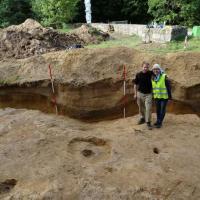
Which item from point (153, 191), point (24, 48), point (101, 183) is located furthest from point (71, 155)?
point (24, 48)

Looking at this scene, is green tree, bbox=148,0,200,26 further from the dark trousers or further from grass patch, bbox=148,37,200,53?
the dark trousers

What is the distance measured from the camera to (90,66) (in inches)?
483

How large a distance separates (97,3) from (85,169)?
36.2 meters

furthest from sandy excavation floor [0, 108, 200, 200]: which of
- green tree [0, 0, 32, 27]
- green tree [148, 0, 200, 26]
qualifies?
green tree [0, 0, 32, 27]

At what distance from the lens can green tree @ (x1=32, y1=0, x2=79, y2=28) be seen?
119ft

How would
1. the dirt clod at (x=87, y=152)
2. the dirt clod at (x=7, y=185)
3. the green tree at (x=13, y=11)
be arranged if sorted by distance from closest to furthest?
the dirt clod at (x=7, y=185) → the dirt clod at (x=87, y=152) → the green tree at (x=13, y=11)

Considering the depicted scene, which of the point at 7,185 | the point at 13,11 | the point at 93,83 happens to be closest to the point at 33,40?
the point at 93,83

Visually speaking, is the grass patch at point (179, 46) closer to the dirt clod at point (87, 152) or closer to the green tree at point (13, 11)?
the dirt clod at point (87, 152)

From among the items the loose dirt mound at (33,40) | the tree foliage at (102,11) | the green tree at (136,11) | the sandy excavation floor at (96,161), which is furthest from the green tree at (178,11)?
the sandy excavation floor at (96,161)

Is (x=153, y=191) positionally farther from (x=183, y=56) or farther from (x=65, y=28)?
(x=65, y=28)

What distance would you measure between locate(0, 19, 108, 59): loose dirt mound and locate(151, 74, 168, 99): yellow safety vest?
41.1ft

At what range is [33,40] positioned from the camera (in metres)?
22.2

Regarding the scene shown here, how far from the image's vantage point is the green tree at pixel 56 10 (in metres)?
36.2

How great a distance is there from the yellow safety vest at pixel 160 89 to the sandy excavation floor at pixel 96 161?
88 cm
